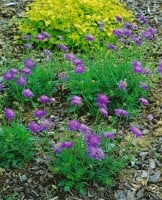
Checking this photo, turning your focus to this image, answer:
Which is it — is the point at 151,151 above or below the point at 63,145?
below

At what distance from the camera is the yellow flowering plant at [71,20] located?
497cm

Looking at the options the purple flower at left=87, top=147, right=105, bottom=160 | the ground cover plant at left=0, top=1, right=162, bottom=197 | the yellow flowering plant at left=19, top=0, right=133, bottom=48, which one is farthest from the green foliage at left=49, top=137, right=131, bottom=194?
the yellow flowering plant at left=19, top=0, right=133, bottom=48

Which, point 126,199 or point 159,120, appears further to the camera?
point 159,120

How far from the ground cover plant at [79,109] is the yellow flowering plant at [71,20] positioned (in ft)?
0.61

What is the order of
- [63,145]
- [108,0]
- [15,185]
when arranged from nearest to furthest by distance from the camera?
1. [63,145]
2. [15,185]
3. [108,0]

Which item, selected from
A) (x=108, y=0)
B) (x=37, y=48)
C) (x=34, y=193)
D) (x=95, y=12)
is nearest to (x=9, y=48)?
(x=37, y=48)

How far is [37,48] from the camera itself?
4.98 m

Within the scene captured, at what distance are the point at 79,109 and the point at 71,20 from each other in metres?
1.45

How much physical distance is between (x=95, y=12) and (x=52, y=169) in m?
2.57

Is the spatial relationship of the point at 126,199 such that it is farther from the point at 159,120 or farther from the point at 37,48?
the point at 37,48

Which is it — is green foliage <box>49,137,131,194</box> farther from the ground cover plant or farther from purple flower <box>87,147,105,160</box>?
purple flower <box>87,147,105,160</box>

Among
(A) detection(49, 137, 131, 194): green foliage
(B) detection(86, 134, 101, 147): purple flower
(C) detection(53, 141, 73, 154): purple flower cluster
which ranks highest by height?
(B) detection(86, 134, 101, 147): purple flower

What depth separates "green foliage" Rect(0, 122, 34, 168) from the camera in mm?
3230

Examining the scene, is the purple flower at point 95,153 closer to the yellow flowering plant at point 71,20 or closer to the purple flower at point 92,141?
the purple flower at point 92,141
